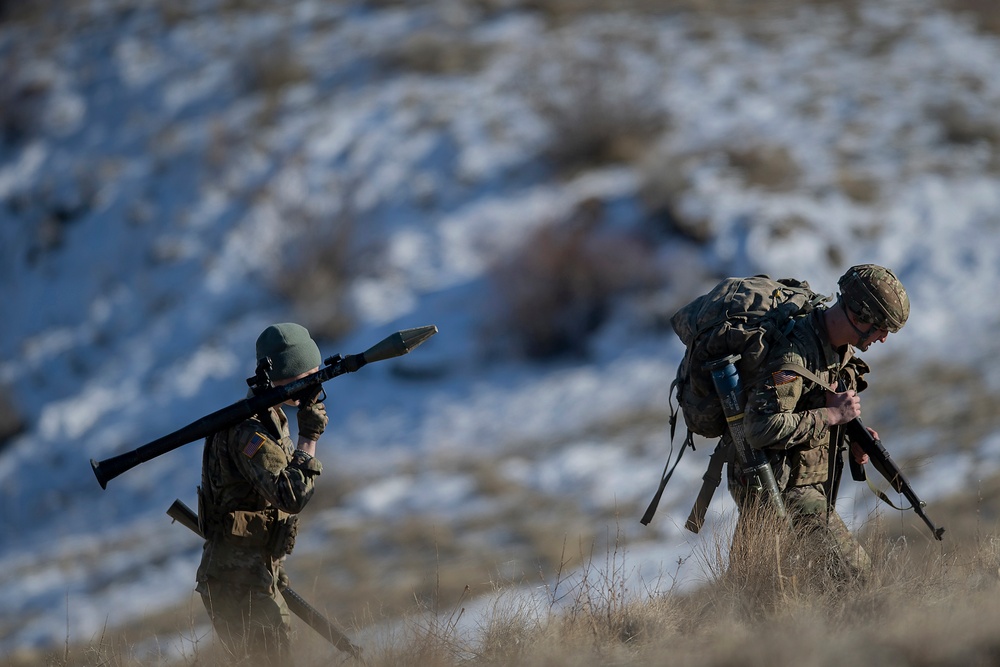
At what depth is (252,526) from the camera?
154 inches

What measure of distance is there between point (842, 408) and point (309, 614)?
232 centimetres

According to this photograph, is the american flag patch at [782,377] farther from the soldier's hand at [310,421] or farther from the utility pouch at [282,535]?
the utility pouch at [282,535]

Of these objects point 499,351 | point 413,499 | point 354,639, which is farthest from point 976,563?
point 499,351

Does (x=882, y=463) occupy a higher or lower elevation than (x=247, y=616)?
lower

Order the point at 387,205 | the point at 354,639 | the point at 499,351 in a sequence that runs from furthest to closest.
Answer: the point at 387,205 < the point at 499,351 < the point at 354,639

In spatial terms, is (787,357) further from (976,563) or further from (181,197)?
(181,197)

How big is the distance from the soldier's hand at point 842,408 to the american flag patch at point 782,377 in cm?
21

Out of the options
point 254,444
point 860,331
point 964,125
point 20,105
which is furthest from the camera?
point 20,105

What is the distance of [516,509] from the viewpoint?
9.14 metres

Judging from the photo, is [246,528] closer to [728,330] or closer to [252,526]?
[252,526]

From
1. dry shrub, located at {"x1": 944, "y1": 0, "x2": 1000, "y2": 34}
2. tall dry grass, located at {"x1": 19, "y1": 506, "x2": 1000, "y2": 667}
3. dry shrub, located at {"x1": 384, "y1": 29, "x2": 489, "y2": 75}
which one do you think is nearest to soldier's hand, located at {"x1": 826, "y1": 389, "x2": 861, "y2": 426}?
tall dry grass, located at {"x1": 19, "y1": 506, "x2": 1000, "y2": 667}

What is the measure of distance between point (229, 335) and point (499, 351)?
352cm

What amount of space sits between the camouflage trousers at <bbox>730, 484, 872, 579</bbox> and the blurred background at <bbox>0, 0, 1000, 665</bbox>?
3068 millimetres

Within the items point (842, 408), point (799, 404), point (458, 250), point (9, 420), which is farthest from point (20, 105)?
point (842, 408)
